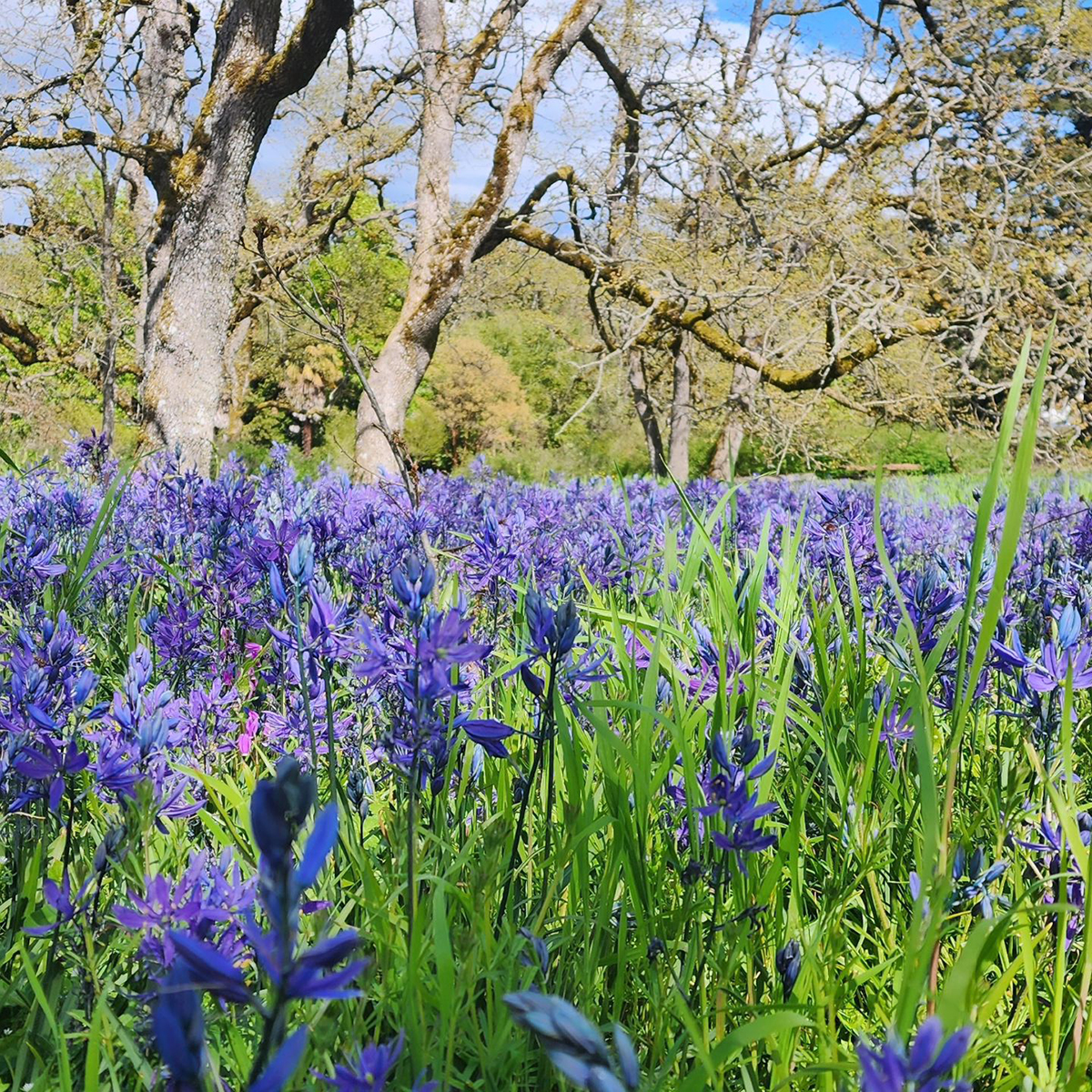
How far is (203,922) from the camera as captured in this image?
0.94m

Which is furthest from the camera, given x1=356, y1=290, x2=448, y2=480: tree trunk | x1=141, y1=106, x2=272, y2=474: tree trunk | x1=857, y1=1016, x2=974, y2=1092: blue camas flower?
x1=356, y1=290, x2=448, y2=480: tree trunk

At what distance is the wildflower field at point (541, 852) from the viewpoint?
83 cm

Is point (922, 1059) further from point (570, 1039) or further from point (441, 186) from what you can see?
point (441, 186)

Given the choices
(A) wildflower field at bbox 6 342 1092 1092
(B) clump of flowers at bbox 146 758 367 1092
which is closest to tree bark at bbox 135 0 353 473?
(A) wildflower field at bbox 6 342 1092 1092

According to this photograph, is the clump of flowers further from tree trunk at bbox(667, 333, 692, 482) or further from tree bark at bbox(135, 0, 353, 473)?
tree trunk at bbox(667, 333, 692, 482)

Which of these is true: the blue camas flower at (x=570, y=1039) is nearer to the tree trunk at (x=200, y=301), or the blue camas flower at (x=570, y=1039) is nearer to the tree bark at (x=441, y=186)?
the tree trunk at (x=200, y=301)

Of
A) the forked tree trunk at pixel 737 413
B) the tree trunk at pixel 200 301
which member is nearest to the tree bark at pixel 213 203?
the tree trunk at pixel 200 301

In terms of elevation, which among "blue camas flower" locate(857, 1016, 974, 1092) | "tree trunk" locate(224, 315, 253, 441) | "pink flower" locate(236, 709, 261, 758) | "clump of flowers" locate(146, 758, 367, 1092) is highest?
"tree trunk" locate(224, 315, 253, 441)

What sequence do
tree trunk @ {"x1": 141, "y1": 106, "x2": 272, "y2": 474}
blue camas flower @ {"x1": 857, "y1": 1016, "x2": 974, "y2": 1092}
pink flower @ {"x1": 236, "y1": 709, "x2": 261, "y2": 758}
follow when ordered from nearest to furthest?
blue camas flower @ {"x1": 857, "y1": 1016, "x2": 974, "y2": 1092}, pink flower @ {"x1": 236, "y1": 709, "x2": 261, "y2": 758}, tree trunk @ {"x1": 141, "y1": 106, "x2": 272, "y2": 474}

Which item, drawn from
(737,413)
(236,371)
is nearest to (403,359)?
(737,413)

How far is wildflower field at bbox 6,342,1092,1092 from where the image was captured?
0.83 metres

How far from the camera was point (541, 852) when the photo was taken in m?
1.69

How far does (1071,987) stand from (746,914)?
51 cm

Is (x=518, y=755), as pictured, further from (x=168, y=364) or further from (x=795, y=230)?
(x=795, y=230)
